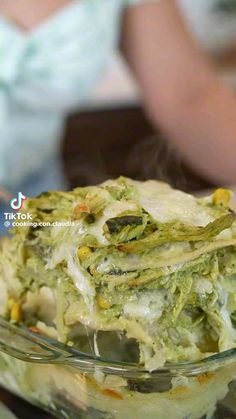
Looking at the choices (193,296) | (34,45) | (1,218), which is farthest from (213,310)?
(34,45)

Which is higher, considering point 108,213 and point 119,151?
point 119,151

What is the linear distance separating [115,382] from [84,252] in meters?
0.09

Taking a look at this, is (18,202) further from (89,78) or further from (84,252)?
(89,78)

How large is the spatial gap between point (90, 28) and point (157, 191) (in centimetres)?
65

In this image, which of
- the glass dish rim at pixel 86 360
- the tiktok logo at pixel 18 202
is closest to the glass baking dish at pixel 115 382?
the glass dish rim at pixel 86 360

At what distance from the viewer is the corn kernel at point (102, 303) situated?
475 millimetres

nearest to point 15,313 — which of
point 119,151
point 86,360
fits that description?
point 86,360

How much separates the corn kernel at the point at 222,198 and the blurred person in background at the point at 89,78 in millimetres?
477

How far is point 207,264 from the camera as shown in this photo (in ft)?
1.55

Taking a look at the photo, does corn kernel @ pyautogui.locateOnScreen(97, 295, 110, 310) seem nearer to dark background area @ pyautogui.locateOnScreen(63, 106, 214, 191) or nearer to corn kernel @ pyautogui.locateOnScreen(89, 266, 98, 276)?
corn kernel @ pyautogui.locateOnScreen(89, 266, 98, 276)

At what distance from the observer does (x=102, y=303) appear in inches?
18.7

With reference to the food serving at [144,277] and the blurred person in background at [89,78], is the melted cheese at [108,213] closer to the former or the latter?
the food serving at [144,277]

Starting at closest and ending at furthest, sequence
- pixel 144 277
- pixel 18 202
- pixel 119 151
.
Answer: pixel 144 277
pixel 18 202
pixel 119 151

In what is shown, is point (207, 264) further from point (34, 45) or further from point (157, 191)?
point (34, 45)
